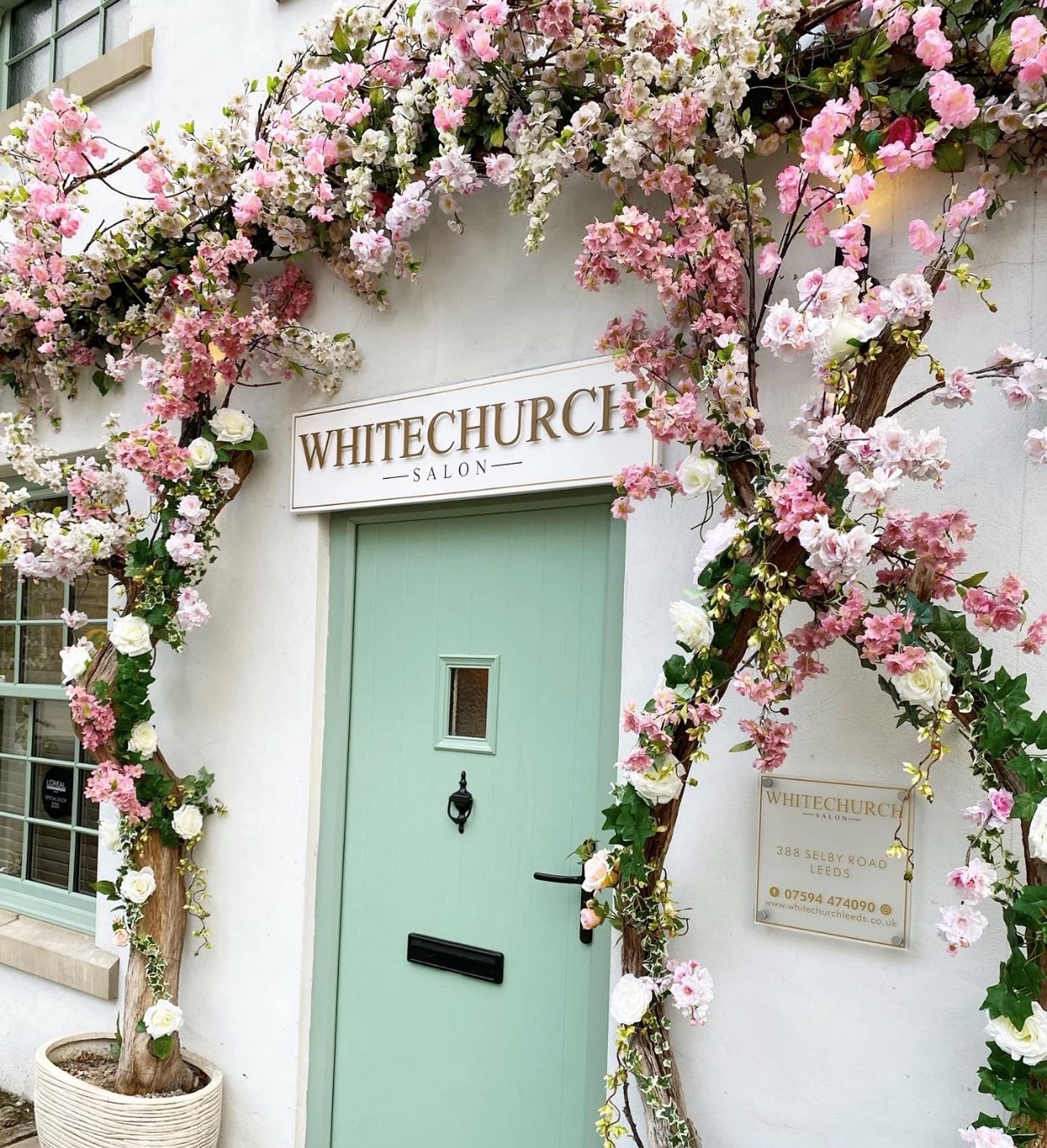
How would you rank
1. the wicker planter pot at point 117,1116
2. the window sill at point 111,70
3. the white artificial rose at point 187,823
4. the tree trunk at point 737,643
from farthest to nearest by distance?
the window sill at point 111,70, the white artificial rose at point 187,823, the wicker planter pot at point 117,1116, the tree trunk at point 737,643

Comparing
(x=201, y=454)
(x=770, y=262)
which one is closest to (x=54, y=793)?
(x=201, y=454)

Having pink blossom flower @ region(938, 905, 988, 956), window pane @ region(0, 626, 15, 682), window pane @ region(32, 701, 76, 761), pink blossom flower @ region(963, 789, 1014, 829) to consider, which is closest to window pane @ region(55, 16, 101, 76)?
window pane @ region(0, 626, 15, 682)

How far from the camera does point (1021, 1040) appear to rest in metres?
1.95

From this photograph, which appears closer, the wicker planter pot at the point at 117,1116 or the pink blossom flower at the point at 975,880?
the pink blossom flower at the point at 975,880

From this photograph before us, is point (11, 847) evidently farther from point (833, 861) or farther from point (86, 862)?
point (833, 861)

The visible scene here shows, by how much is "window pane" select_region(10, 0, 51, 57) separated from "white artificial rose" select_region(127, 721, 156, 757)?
11.8 ft

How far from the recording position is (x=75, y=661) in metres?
3.76

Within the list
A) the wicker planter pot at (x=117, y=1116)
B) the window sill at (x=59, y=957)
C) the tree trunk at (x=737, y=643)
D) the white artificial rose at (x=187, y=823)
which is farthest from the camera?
the window sill at (x=59, y=957)

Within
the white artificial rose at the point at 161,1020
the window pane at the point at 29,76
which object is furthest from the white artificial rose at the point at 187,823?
the window pane at the point at 29,76

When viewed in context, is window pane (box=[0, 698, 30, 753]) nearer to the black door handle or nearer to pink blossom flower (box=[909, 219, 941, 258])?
the black door handle

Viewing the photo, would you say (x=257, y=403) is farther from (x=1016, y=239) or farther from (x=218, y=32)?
(x=1016, y=239)

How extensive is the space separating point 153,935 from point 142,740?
0.71m

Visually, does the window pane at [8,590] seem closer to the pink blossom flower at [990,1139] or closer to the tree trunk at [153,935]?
the tree trunk at [153,935]

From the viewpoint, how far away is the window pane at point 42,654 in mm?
4945
